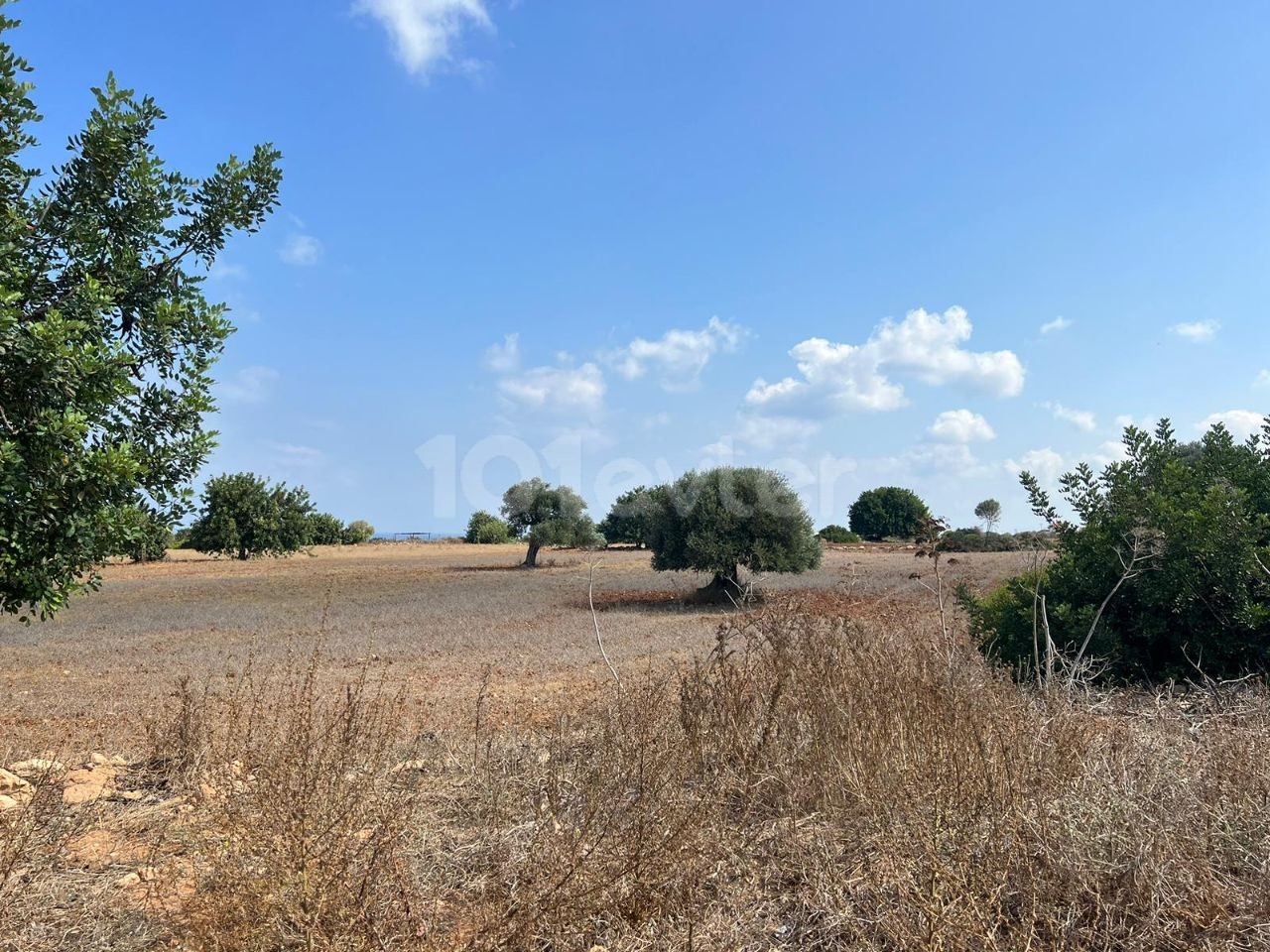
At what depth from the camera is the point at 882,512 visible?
215ft

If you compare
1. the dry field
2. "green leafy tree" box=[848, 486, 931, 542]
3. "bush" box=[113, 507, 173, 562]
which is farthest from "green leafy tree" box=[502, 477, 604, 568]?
"bush" box=[113, 507, 173, 562]

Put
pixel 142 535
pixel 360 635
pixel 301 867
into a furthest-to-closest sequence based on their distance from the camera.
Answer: pixel 360 635 → pixel 142 535 → pixel 301 867

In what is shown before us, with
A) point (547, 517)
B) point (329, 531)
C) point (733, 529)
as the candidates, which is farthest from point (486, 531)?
point (733, 529)

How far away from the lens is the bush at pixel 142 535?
179 inches

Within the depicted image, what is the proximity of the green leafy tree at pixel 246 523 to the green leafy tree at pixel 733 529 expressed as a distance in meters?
29.0

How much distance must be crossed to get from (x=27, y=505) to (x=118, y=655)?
10.9 m

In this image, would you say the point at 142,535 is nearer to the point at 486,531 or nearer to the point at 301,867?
the point at 301,867

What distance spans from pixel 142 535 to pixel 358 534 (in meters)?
72.2

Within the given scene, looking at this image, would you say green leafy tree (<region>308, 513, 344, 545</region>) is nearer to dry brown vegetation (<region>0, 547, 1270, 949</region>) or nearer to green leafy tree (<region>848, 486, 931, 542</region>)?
green leafy tree (<region>848, 486, 931, 542</region>)

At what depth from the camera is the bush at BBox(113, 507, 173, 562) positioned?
4.55 metres

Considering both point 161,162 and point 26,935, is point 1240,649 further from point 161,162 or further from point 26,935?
point 161,162

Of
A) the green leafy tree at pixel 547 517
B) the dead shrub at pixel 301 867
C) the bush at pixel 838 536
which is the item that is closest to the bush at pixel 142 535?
the dead shrub at pixel 301 867

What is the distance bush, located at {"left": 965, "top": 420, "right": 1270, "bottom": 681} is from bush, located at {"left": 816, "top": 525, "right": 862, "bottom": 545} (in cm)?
4887

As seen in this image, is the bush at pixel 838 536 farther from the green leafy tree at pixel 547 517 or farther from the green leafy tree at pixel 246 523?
the green leafy tree at pixel 246 523
